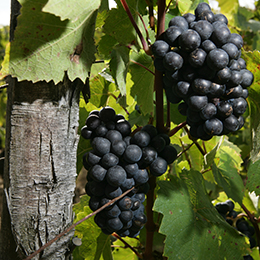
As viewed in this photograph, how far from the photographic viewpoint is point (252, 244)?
4.11 feet

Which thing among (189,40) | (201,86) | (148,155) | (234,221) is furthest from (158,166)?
(234,221)

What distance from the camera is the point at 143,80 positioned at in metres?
0.94

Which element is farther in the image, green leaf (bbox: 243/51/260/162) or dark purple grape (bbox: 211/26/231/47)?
green leaf (bbox: 243/51/260/162)

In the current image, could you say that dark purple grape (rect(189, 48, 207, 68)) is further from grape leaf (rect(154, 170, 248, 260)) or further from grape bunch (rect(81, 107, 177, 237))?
grape leaf (rect(154, 170, 248, 260))

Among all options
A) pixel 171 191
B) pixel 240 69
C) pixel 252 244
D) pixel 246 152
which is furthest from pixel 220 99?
pixel 246 152

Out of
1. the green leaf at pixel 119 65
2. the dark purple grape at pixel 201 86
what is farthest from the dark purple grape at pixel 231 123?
the green leaf at pixel 119 65

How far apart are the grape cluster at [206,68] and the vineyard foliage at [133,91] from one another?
0.16m

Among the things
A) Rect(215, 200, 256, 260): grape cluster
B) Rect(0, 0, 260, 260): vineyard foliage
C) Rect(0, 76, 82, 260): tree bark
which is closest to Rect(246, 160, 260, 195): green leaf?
Rect(0, 0, 260, 260): vineyard foliage

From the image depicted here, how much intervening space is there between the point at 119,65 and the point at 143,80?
16cm

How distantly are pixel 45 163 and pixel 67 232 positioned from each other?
0.73 feet

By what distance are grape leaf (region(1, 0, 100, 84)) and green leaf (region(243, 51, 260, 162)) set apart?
0.52 meters

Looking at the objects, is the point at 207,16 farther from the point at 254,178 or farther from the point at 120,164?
the point at 254,178

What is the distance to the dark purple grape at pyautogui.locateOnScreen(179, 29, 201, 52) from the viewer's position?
0.66 m

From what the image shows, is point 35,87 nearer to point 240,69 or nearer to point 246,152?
point 240,69
